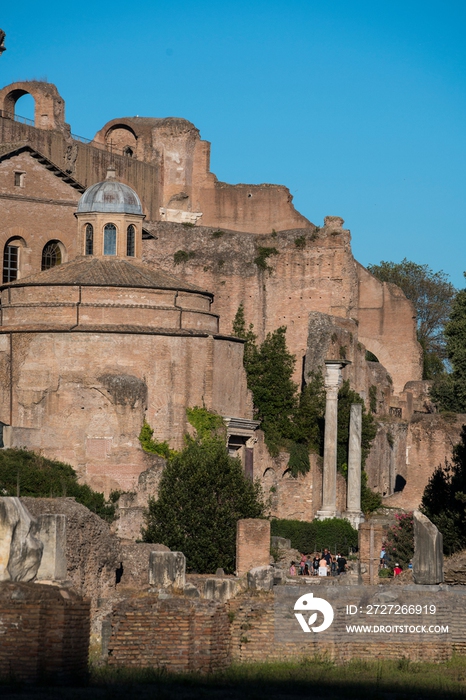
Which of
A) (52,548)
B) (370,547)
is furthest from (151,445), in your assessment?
(52,548)

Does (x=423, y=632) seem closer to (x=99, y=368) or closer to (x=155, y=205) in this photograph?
(x=99, y=368)

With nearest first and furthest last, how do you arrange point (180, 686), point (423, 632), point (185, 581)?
point (180, 686) < point (423, 632) < point (185, 581)

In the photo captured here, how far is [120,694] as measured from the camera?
17.4m

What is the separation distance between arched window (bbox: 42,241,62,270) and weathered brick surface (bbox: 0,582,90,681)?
31635 millimetres

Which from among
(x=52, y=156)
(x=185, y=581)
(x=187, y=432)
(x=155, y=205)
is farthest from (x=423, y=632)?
(x=155, y=205)

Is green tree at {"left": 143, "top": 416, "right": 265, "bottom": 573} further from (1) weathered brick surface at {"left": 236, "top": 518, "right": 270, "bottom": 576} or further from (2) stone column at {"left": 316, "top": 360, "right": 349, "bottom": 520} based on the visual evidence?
(2) stone column at {"left": 316, "top": 360, "right": 349, "bottom": 520}

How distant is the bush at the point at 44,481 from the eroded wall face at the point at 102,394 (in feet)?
3.54

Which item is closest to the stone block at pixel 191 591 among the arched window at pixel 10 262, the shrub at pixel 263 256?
the arched window at pixel 10 262

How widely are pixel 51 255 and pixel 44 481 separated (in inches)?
526

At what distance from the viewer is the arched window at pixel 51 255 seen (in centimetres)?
4894

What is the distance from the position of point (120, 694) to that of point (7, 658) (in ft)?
4.08

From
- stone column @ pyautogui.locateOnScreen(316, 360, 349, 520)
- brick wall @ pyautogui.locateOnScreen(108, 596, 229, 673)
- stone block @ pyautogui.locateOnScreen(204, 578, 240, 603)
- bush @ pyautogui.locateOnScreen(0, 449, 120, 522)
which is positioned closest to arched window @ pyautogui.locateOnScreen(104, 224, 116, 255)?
stone column @ pyautogui.locateOnScreen(316, 360, 349, 520)

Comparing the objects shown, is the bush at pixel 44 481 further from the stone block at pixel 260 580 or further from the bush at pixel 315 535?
the stone block at pixel 260 580

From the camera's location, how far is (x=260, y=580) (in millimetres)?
24094
